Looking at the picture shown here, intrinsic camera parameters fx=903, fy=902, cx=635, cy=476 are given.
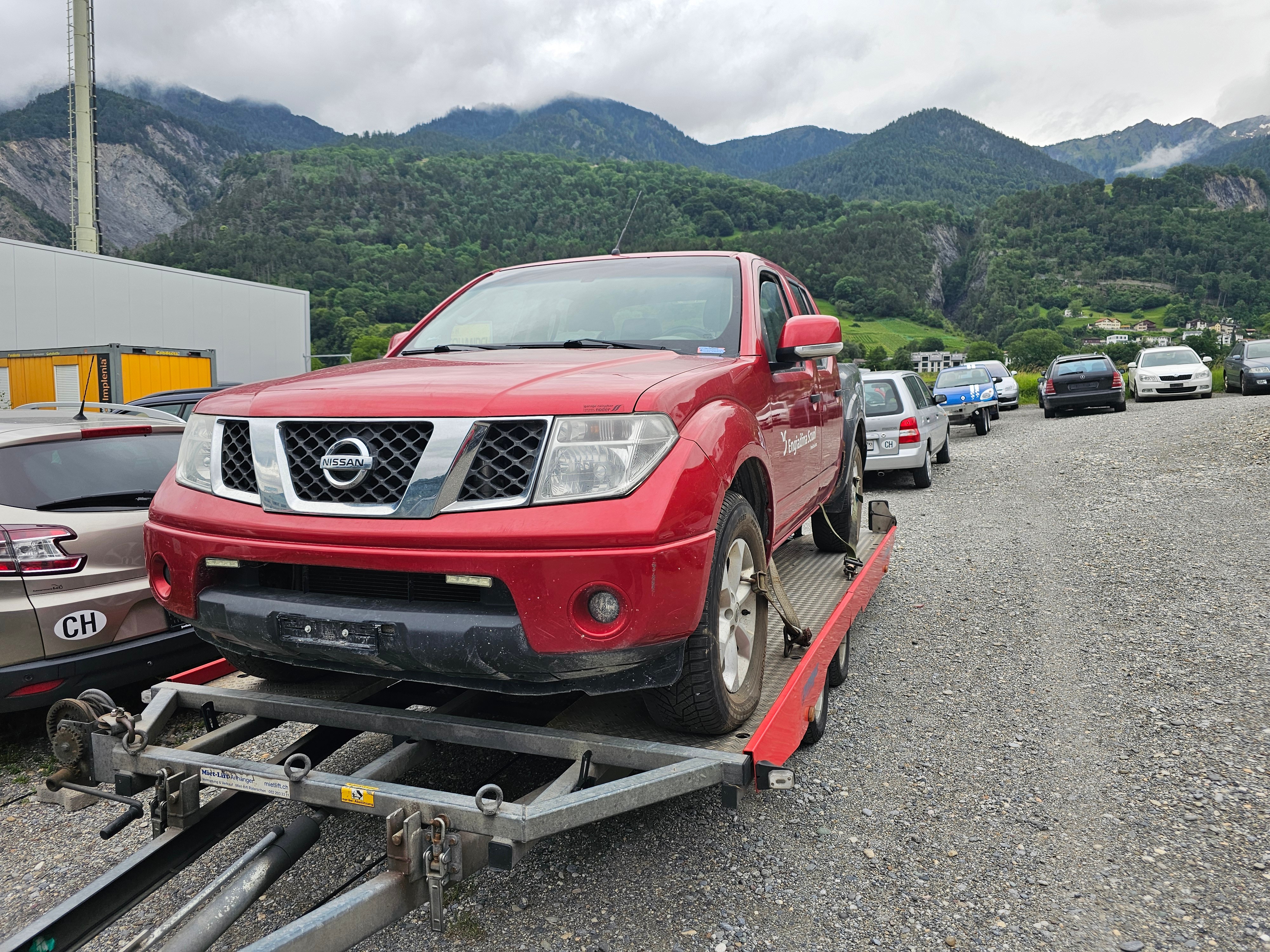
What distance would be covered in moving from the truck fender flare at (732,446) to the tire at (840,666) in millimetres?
1117

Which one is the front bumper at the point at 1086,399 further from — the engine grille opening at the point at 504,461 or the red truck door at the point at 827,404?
the engine grille opening at the point at 504,461

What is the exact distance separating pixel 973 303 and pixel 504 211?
56456 mm

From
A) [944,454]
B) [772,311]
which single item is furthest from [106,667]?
[944,454]

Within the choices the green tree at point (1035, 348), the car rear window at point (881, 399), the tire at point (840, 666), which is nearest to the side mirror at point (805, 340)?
the tire at point (840, 666)

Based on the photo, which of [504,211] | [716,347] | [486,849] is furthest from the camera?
[504,211]

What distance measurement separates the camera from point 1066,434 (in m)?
17.4

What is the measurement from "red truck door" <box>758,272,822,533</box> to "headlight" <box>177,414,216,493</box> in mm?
1880

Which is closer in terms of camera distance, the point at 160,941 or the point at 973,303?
the point at 160,941

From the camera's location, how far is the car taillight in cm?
346

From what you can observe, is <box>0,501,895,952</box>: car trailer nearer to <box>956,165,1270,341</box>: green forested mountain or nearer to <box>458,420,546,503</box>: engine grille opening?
<box>458,420,546,503</box>: engine grille opening

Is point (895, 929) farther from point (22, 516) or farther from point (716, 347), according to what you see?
point (22, 516)

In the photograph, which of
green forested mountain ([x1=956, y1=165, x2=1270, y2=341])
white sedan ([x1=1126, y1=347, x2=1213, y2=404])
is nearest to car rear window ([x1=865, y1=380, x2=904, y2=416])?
white sedan ([x1=1126, y1=347, x2=1213, y2=404])

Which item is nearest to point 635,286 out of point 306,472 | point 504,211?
point 306,472

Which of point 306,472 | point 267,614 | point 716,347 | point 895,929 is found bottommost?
point 895,929
